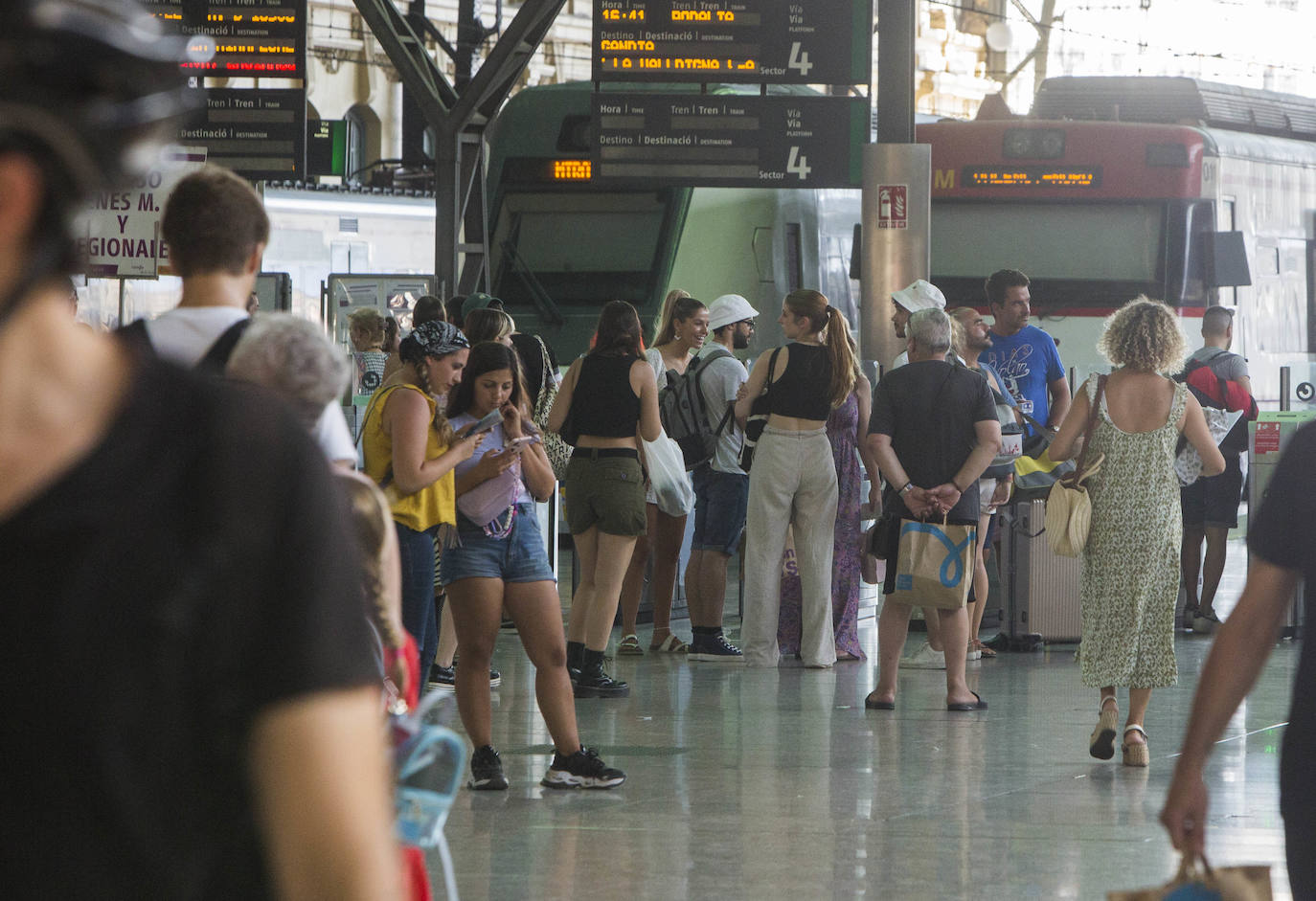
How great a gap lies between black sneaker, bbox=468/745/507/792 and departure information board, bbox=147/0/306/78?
824 centimetres

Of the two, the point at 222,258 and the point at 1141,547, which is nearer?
the point at 222,258

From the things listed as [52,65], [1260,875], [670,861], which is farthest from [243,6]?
[52,65]

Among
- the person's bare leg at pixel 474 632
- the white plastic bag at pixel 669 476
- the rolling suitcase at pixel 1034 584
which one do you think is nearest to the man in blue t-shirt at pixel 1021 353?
the rolling suitcase at pixel 1034 584

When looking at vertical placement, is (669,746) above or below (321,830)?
below

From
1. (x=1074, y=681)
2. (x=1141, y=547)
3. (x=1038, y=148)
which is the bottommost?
(x=1074, y=681)

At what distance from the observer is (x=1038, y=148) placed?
48.0 feet

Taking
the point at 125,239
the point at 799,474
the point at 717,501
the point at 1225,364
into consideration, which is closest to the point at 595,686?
the point at 799,474

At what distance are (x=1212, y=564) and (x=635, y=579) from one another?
359 cm

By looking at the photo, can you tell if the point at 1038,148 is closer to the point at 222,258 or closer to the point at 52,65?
the point at 222,258

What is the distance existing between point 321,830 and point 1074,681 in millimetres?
8867

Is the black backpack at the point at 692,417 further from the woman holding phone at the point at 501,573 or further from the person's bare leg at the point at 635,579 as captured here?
the woman holding phone at the point at 501,573

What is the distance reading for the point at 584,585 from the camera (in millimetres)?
9031

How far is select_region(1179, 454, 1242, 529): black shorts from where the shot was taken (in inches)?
464

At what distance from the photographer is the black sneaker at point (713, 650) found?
10.5 m
